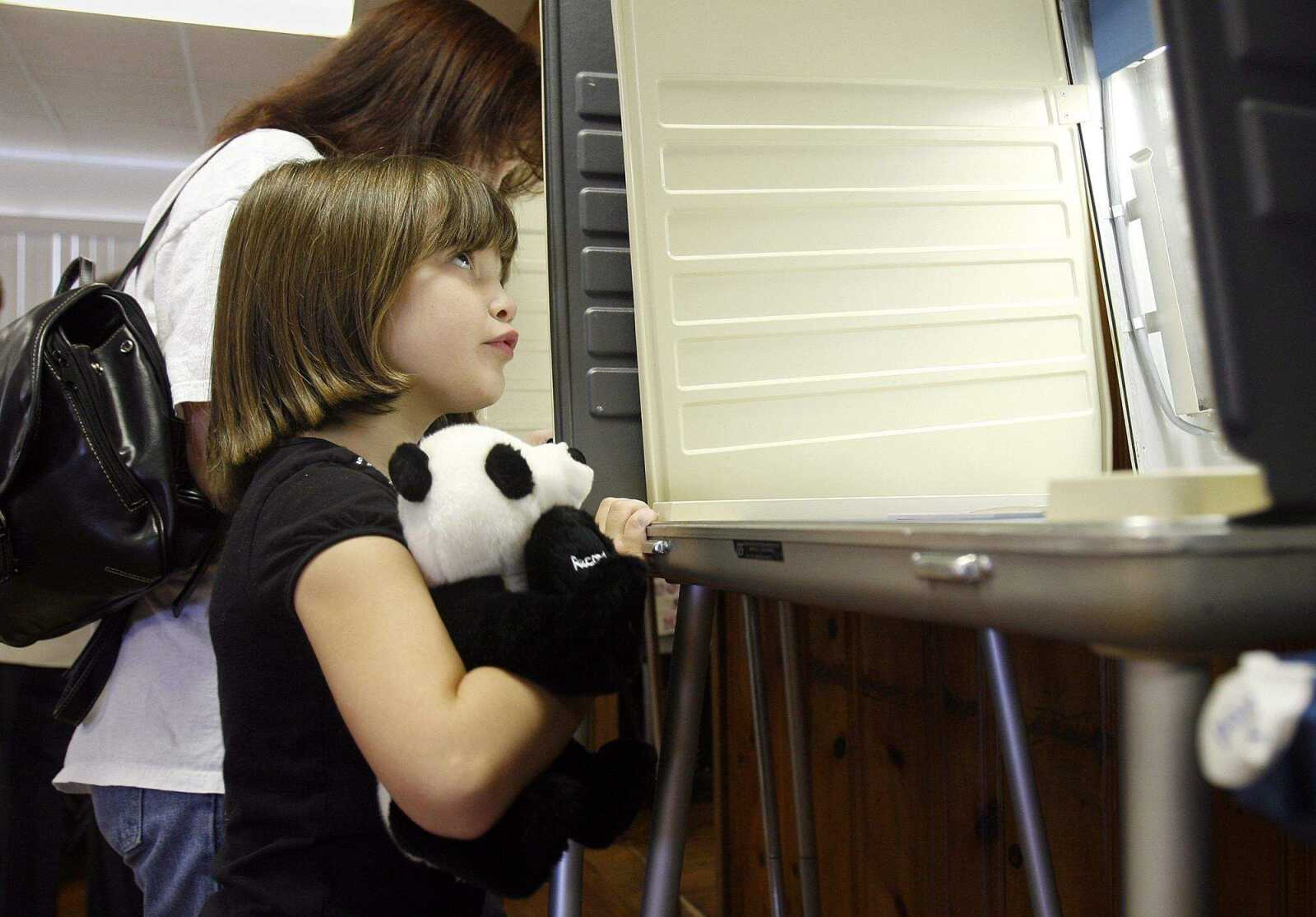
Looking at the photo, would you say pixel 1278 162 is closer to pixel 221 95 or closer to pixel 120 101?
pixel 221 95

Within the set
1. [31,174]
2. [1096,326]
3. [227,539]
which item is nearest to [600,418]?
[227,539]

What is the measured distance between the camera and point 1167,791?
1.20 feet

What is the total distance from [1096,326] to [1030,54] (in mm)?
316

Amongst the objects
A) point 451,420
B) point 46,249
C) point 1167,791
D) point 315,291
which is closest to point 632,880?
point 451,420

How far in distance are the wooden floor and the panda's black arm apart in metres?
1.44

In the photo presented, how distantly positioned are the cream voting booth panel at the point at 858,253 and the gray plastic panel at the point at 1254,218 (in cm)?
56

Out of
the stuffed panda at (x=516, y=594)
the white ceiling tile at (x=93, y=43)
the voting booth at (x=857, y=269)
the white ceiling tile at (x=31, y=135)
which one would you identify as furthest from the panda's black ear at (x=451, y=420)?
the white ceiling tile at (x=31, y=135)

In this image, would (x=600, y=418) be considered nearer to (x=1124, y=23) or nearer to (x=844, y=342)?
(x=844, y=342)

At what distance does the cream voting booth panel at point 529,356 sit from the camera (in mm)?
1539

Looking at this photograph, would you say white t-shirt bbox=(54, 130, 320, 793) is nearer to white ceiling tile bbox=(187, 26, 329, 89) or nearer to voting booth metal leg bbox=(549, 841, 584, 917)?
voting booth metal leg bbox=(549, 841, 584, 917)

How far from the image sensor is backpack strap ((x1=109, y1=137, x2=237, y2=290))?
1.03m

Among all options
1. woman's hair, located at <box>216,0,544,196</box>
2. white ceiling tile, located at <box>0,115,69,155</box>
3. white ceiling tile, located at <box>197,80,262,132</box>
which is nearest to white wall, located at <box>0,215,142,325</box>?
white ceiling tile, located at <box>0,115,69,155</box>

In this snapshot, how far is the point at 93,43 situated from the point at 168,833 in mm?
3831

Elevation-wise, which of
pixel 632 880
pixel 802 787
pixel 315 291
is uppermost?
pixel 315 291
